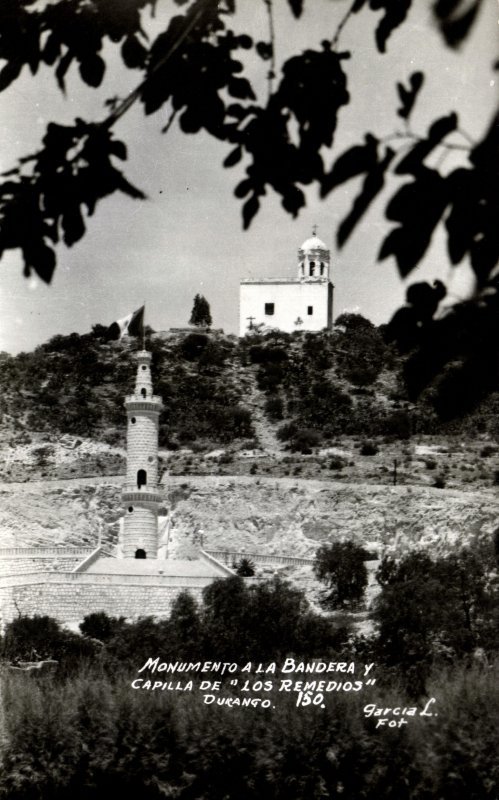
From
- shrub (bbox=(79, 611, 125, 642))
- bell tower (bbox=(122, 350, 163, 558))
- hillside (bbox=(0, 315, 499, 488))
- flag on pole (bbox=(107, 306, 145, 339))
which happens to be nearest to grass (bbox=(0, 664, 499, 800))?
shrub (bbox=(79, 611, 125, 642))

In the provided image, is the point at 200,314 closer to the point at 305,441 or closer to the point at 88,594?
the point at 305,441

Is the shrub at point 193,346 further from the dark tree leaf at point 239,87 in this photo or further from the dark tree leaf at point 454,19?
the dark tree leaf at point 454,19

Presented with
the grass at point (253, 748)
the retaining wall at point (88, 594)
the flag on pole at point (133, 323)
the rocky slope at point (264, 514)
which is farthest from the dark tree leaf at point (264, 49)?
the rocky slope at point (264, 514)

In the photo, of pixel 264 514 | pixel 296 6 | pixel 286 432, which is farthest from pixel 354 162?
pixel 286 432

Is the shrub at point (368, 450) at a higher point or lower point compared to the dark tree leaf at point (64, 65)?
lower

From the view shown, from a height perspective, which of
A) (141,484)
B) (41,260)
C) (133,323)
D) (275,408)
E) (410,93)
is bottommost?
(141,484)

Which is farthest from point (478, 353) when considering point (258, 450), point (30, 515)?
point (258, 450)

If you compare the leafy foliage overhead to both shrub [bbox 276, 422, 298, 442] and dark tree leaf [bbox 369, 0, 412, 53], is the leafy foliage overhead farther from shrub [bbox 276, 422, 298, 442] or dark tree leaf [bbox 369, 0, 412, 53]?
shrub [bbox 276, 422, 298, 442]
